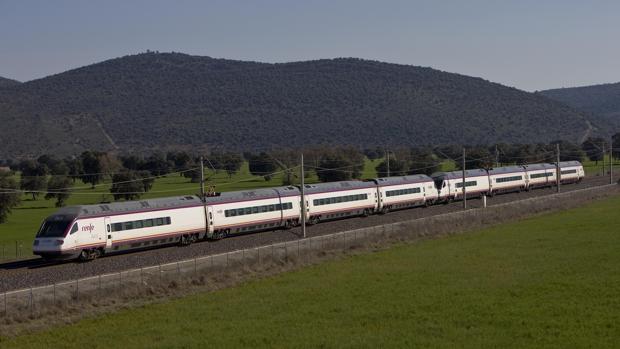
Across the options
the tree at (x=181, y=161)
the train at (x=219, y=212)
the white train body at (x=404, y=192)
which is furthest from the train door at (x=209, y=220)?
the tree at (x=181, y=161)

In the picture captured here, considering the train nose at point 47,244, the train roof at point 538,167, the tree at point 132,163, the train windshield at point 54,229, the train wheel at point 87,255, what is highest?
the tree at point 132,163

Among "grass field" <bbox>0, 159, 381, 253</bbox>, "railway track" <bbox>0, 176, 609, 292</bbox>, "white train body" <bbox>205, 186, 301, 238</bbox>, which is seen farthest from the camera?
"grass field" <bbox>0, 159, 381, 253</bbox>

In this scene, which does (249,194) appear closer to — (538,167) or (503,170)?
(503,170)

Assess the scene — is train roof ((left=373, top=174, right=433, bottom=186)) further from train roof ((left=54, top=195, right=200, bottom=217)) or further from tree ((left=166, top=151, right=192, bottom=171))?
tree ((left=166, top=151, right=192, bottom=171))

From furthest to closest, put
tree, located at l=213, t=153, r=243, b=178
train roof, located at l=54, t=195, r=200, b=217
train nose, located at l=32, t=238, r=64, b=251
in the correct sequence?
tree, located at l=213, t=153, r=243, b=178 → train roof, located at l=54, t=195, r=200, b=217 → train nose, located at l=32, t=238, r=64, b=251

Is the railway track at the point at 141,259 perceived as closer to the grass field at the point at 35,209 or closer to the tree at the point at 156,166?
the grass field at the point at 35,209

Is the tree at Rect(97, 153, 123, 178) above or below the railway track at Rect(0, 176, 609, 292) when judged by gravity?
above

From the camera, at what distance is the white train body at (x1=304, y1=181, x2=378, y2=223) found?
60.4m

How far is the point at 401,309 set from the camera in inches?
1256

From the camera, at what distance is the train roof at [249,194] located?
5156 centimetres

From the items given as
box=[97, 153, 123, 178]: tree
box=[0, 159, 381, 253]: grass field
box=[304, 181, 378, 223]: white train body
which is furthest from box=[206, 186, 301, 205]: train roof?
box=[97, 153, 123, 178]: tree

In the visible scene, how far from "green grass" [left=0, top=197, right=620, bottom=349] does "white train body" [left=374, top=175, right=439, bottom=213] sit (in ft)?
72.9

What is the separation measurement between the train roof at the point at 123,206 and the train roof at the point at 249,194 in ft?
4.76

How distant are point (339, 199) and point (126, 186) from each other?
48.1 meters
